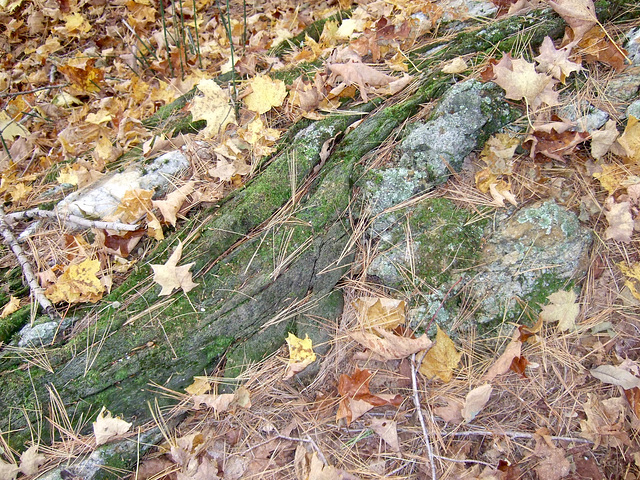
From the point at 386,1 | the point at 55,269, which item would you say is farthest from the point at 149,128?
the point at 386,1

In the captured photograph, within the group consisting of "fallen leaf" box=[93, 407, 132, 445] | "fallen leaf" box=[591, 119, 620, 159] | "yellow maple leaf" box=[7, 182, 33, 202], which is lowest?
"fallen leaf" box=[93, 407, 132, 445]

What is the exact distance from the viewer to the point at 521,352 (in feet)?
5.96

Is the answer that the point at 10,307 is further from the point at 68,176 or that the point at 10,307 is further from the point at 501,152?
the point at 501,152

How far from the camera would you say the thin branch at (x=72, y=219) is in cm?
189

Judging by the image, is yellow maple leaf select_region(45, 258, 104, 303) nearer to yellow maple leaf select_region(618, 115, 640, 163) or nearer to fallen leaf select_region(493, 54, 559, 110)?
fallen leaf select_region(493, 54, 559, 110)

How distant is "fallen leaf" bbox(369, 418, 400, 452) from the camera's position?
167 cm

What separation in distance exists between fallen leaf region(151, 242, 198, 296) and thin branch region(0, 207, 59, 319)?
1.69 feet

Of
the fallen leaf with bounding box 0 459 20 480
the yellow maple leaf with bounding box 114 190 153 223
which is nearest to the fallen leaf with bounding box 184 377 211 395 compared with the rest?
the fallen leaf with bounding box 0 459 20 480

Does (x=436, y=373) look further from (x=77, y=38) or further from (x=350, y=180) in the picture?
(x=77, y=38)

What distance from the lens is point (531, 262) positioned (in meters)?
1.87

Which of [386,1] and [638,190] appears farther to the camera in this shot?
[386,1]

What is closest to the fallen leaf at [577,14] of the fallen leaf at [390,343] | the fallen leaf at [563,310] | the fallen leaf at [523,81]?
the fallen leaf at [523,81]

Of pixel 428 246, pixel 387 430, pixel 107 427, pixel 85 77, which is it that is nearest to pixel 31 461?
pixel 107 427

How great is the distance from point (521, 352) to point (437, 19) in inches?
79.5
